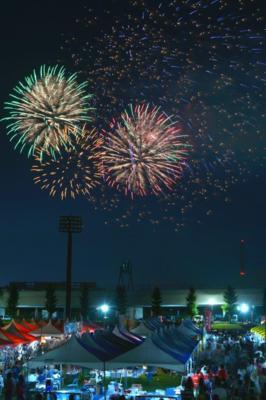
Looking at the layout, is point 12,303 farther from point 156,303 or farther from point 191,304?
point 191,304

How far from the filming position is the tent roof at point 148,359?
16359 millimetres

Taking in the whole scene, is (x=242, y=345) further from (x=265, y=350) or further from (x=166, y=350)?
(x=166, y=350)

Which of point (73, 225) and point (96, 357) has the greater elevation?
point (73, 225)

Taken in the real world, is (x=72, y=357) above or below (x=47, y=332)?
below

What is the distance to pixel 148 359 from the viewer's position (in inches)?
653

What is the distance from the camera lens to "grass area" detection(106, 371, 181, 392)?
22.2m

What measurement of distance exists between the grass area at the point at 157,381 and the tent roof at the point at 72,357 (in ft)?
17.2

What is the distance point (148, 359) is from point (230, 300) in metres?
64.0

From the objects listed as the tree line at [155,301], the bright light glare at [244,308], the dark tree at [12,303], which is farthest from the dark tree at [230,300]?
the dark tree at [12,303]

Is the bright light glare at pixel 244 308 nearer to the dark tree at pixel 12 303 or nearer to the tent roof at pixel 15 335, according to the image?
the dark tree at pixel 12 303

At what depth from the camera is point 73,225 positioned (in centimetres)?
6600

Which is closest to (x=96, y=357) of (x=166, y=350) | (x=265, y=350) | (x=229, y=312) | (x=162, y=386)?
(x=166, y=350)

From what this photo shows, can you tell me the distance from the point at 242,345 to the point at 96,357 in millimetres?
16847

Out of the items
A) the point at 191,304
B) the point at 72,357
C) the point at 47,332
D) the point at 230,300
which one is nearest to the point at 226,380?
the point at 72,357
